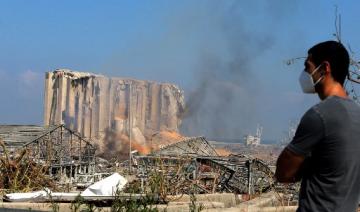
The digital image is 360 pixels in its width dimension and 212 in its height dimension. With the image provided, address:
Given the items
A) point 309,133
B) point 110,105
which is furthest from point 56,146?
point 110,105

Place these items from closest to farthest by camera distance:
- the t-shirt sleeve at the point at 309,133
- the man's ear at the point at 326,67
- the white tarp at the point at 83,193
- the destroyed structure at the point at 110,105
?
the t-shirt sleeve at the point at 309,133 → the man's ear at the point at 326,67 → the white tarp at the point at 83,193 → the destroyed structure at the point at 110,105

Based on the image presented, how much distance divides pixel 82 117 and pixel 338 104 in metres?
61.8

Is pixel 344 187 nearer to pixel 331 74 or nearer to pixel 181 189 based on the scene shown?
pixel 331 74

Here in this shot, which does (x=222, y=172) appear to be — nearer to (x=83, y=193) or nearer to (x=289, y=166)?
(x=83, y=193)

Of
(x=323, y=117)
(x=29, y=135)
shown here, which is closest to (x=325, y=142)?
(x=323, y=117)

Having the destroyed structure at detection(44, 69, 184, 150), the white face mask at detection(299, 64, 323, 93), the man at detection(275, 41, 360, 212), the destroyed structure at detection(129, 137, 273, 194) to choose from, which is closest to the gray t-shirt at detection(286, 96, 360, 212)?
the man at detection(275, 41, 360, 212)

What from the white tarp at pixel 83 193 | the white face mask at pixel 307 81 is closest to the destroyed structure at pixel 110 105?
the white tarp at pixel 83 193

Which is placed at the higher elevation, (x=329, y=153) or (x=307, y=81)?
(x=307, y=81)

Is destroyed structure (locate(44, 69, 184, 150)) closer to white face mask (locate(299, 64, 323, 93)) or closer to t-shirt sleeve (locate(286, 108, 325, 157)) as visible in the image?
white face mask (locate(299, 64, 323, 93))

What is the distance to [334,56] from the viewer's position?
9.73 feet

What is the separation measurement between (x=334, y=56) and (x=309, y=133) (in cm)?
45

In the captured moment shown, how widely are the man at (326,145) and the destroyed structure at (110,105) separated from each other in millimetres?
52182

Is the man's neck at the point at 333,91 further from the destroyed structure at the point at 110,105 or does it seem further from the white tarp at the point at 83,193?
the destroyed structure at the point at 110,105

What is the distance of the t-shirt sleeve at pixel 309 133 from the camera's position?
282 cm
